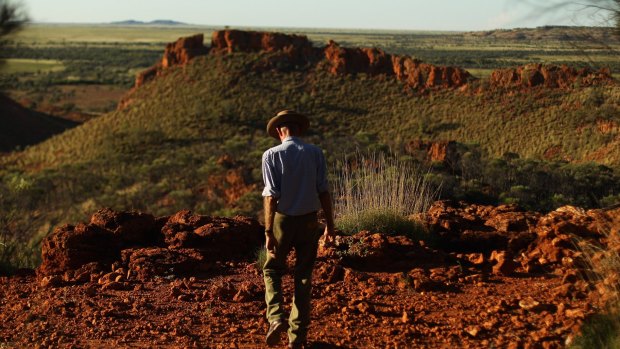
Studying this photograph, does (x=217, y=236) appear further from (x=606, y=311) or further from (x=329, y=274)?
(x=606, y=311)

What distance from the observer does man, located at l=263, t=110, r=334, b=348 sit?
4.64 meters

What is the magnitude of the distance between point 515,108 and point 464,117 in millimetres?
2634

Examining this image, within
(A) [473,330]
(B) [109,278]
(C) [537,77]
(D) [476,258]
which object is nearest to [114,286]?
(B) [109,278]

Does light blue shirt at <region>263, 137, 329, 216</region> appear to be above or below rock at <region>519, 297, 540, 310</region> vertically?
above

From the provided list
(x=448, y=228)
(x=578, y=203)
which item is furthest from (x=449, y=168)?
(x=448, y=228)

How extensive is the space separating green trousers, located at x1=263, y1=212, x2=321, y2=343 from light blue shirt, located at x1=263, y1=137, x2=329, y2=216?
0.09 m

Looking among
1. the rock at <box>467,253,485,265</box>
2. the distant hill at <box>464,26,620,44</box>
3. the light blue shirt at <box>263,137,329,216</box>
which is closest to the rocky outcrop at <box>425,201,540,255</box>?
the rock at <box>467,253,485,265</box>

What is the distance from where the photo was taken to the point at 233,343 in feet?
15.8

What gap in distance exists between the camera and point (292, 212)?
4.63 metres

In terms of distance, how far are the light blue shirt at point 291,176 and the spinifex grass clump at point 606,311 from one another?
6.52 feet

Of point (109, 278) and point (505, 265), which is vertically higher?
point (505, 265)

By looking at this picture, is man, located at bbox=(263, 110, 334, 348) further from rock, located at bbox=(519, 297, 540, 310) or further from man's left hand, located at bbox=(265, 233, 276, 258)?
rock, located at bbox=(519, 297, 540, 310)

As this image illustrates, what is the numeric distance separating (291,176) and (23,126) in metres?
50.4

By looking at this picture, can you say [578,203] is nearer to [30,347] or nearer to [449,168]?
[449,168]
